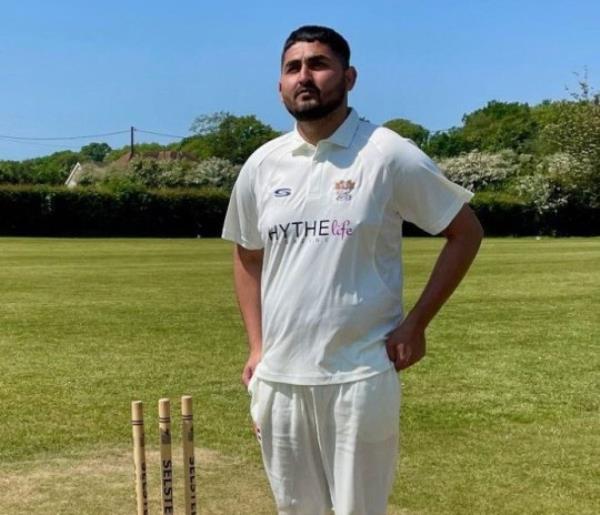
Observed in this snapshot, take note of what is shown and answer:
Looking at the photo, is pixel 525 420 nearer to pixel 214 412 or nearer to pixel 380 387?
pixel 214 412

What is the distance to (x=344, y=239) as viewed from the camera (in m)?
2.97

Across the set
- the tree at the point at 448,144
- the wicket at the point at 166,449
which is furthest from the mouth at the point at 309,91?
the tree at the point at 448,144

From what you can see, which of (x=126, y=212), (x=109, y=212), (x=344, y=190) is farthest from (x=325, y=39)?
(x=126, y=212)

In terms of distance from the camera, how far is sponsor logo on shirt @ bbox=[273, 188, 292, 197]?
3.08 metres

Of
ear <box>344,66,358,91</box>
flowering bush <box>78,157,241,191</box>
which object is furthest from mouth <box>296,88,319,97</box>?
flowering bush <box>78,157,241,191</box>

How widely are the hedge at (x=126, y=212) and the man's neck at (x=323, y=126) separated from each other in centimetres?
4781

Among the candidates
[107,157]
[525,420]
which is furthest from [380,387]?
[107,157]

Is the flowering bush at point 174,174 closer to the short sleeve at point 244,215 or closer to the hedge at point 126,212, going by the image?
the hedge at point 126,212

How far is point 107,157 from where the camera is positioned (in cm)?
15488

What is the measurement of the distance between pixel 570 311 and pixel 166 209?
40093mm

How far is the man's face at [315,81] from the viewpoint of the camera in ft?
10.0

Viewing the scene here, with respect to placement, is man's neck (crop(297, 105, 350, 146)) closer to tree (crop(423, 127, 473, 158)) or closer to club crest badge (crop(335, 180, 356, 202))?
club crest badge (crop(335, 180, 356, 202))

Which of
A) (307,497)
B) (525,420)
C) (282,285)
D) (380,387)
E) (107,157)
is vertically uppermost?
(107,157)

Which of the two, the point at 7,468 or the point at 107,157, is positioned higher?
the point at 107,157
